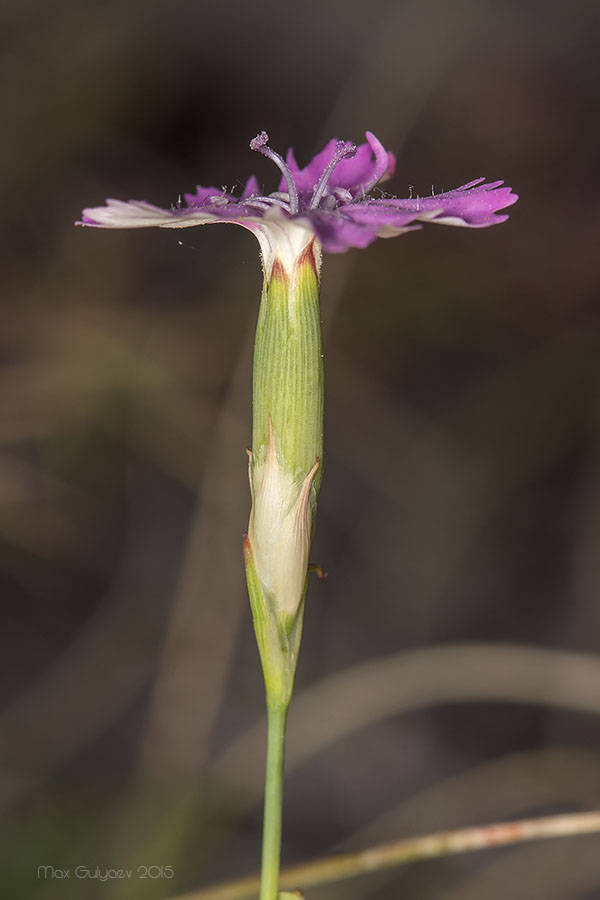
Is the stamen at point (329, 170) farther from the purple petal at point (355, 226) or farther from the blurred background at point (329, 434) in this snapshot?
the blurred background at point (329, 434)

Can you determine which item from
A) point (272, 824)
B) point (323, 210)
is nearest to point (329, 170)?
point (323, 210)

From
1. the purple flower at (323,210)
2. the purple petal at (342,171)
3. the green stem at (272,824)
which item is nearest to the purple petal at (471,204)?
the purple flower at (323,210)

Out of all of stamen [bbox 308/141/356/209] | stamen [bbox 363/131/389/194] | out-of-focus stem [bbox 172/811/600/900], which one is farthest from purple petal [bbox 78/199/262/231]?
out-of-focus stem [bbox 172/811/600/900]

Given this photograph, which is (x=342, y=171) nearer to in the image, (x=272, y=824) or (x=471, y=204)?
(x=471, y=204)

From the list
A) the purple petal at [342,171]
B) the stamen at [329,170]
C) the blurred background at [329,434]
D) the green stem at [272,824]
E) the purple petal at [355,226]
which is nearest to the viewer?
the purple petal at [355,226]

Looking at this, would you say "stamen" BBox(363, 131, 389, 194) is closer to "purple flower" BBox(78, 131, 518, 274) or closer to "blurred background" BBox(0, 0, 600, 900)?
"purple flower" BBox(78, 131, 518, 274)

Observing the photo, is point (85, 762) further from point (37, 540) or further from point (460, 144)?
point (460, 144)

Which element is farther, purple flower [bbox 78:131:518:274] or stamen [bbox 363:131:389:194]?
stamen [bbox 363:131:389:194]
